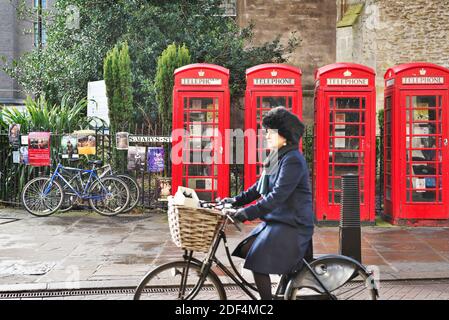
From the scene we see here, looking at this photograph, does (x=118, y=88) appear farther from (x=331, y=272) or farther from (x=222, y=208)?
(x=331, y=272)

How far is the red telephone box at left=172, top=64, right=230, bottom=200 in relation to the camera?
389 inches

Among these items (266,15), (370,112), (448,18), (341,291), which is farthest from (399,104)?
(266,15)

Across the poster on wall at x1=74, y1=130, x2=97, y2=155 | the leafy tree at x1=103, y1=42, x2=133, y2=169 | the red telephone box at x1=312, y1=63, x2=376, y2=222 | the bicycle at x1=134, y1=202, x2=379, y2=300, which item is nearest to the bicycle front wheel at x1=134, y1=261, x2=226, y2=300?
the bicycle at x1=134, y1=202, x2=379, y2=300

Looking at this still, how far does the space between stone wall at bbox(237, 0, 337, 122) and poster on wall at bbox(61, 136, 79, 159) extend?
37.1 feet

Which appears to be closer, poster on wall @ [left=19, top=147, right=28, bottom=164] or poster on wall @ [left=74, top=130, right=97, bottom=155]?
poster on wall @ [left=74, top=130, right=97, bottom=155]

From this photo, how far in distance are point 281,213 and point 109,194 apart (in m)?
7.00

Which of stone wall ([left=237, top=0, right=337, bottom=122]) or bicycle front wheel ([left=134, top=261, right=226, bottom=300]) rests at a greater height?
stone wall ([left=237, top=0, right=337, bottom=122])

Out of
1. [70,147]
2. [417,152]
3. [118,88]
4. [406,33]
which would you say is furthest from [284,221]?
[406,33]

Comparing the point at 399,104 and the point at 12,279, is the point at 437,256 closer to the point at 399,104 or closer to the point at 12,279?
the point at 399,104

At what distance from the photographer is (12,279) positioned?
6.58 metres

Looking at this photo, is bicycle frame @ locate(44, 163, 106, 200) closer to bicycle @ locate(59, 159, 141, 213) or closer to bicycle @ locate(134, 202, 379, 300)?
bicycle @ locate(59, 159, 141, 213)

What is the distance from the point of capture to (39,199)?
10836 millimetres

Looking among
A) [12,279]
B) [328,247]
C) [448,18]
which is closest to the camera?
[12,279]
